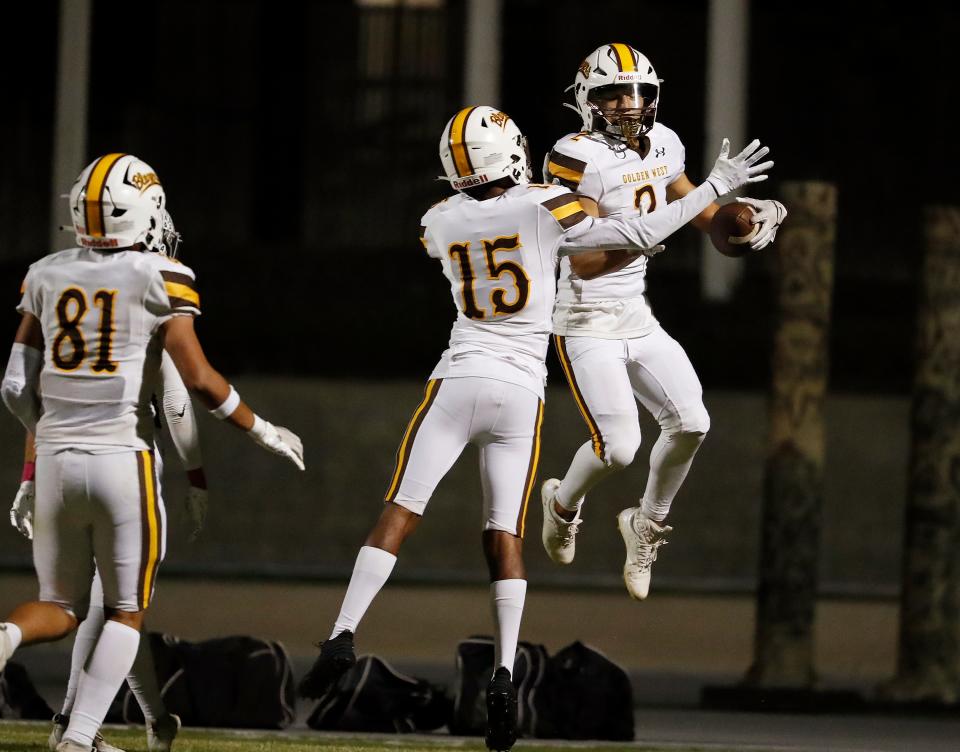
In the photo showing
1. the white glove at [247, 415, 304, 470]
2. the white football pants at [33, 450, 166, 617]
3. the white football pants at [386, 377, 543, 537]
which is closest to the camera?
the white football pants at [33, 450, 166, 617]

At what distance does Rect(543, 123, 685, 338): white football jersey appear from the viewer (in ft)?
22.6

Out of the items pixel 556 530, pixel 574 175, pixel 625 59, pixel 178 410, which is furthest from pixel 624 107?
pixel 178 410

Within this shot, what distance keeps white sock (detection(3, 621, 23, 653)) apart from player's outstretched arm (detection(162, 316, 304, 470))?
0.89 m

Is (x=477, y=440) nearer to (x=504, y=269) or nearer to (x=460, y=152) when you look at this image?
(x=504, y=269)

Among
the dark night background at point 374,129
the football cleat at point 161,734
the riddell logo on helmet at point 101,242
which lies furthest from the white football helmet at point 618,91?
the dark night background at point 374,129

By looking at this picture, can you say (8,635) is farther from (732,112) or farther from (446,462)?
(732,112)

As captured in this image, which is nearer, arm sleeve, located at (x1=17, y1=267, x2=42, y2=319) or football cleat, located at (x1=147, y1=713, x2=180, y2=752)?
arm sleeve, located at (x1=17, y1=267, x2=42, y2=319)

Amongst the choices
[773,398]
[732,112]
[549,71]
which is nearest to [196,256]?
[549,71]

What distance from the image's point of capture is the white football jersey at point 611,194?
22.6 feet

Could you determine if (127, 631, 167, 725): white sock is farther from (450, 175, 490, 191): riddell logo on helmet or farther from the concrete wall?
the concrete wall

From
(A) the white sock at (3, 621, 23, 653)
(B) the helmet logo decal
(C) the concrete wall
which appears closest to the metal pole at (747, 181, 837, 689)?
(B) the helmet logo decal

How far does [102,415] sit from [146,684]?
1.17m

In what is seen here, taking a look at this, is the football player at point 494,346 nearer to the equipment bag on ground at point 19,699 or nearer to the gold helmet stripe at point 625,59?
the gold helmet stripe at point 625,59

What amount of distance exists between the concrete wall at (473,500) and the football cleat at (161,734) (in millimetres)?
7978
